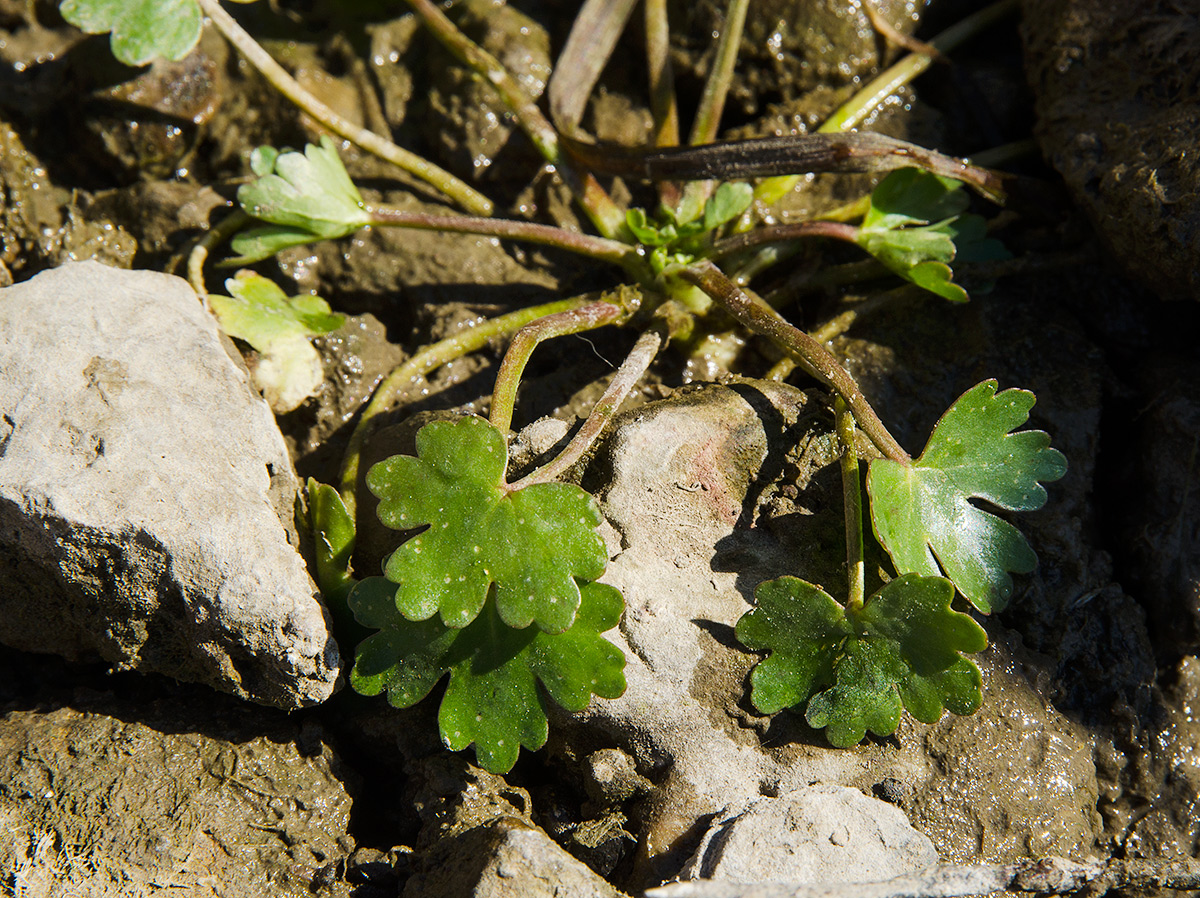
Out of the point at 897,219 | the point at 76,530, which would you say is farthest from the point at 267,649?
the point at 897,219

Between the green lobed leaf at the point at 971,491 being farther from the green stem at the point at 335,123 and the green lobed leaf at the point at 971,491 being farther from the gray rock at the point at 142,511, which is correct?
the green stem at the point at 335,123

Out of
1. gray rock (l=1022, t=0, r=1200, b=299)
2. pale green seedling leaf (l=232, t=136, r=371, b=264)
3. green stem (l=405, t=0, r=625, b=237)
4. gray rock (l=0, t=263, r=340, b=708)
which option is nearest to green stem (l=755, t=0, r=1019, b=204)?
gray rock (l=1022, t=0, r=1200, b=299)

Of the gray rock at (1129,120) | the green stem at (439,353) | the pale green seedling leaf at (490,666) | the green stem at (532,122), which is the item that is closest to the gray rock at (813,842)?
the pale green seedling leaf at (490,666)

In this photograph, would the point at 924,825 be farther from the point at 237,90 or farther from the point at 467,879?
the point at 237,90

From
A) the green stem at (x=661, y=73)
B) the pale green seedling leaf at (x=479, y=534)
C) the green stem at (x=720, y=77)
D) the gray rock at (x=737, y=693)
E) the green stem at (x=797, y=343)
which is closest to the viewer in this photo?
the pale green seedling leaf at (x=479, y=534)

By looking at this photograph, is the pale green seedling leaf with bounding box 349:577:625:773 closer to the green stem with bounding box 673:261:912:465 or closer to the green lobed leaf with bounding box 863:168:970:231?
the green stem with bounding box 673:261:912:465
